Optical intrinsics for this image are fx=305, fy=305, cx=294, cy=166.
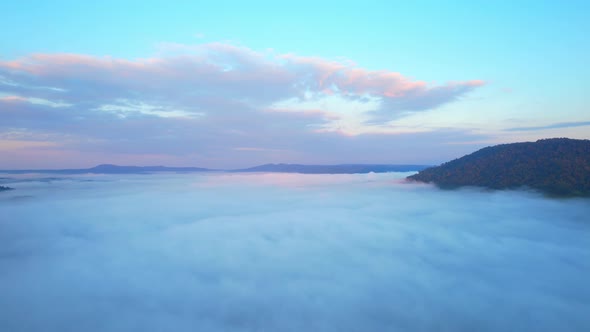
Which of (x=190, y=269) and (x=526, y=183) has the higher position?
(x=526, y=183)

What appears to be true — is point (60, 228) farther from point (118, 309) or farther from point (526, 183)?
point (526, 183)

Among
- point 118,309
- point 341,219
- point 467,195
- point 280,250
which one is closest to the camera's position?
point 118,309

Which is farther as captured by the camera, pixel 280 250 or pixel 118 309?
pixel 280 250

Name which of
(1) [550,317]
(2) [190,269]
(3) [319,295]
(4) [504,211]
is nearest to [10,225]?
(2) [190,269]

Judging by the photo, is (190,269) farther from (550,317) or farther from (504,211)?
(504,211)

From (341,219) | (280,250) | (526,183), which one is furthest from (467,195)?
(280,250)

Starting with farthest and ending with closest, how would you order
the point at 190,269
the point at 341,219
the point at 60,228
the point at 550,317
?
the point at 341,219, the point at 60,228, the point at 190,269, the point at 550,317
